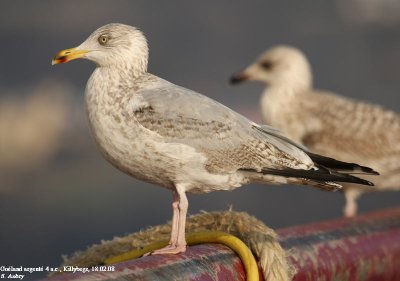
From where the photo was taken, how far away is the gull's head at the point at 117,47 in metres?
2.52

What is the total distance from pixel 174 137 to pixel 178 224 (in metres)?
0.24

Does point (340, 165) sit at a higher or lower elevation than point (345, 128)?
lower

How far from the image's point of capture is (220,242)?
7.02ft

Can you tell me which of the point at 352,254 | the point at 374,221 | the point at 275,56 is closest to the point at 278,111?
the point at 275,56

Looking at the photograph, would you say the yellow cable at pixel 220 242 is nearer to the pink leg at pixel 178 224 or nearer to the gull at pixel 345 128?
the pink leg at pixel 178 224

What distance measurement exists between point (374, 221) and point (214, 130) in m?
0.84

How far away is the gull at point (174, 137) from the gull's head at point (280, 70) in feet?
11.2

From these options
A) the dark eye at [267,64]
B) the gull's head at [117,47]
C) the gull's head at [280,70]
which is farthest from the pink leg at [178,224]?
the dark eye at [267,64]

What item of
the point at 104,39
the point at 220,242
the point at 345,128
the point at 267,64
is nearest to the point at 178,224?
the point at 220,242

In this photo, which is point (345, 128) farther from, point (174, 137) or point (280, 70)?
point (174, 137)

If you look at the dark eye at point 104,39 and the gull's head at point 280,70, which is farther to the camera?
the gull's head at point 280,70

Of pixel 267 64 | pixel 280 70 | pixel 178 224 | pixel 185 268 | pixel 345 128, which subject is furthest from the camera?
pixel 267 64

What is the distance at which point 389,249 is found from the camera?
109 inches

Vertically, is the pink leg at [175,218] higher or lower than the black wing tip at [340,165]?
lower
